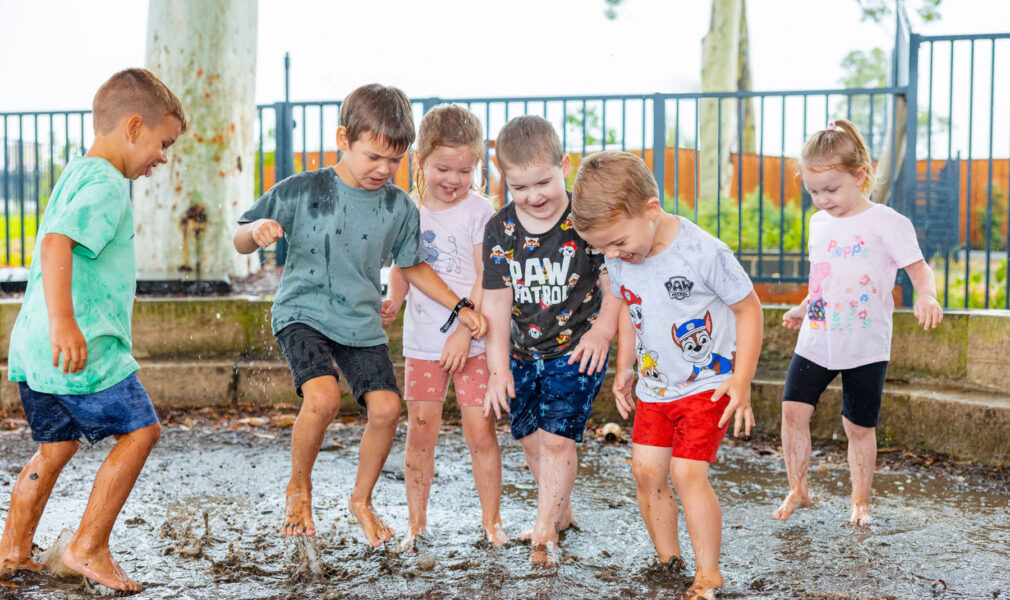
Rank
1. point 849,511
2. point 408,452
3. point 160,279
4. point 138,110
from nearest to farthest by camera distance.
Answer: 1. point 138,110
2. point 408,452
3. point 849,511
4. point 160,279

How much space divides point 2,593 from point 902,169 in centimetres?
592

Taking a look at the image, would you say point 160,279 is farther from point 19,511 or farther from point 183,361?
point 19,511

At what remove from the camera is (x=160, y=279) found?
769 cm

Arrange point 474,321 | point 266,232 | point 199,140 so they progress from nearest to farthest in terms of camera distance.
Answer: point 266,232 → point 474,321 → point 199,140

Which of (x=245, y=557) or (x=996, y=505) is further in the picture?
(x=996, y=505)

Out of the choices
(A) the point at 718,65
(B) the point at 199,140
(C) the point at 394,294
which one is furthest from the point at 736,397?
(A) the point at 718,65

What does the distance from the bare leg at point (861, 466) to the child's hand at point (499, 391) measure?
1.47 m

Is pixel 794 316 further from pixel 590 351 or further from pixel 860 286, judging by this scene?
pixel 590 351

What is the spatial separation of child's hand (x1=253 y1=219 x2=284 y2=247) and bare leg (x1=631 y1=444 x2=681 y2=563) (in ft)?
4.53

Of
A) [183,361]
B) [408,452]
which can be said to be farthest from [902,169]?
[183,361]

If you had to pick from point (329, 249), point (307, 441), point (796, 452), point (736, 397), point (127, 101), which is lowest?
point (796, 452)

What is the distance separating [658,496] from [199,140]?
19.3 feet

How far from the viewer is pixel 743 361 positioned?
9.36ft

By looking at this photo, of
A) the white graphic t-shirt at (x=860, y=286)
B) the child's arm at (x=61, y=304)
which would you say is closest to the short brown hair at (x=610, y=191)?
the white graphic t-shirt at (x=860, y=286)
